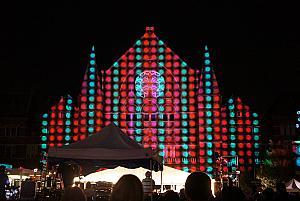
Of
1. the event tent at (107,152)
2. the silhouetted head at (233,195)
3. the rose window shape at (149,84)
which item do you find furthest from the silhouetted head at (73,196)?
the rose window shape at (149,84)

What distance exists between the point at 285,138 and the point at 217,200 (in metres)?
50.0

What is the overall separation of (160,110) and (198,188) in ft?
164

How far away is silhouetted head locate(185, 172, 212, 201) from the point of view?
13.5 ft

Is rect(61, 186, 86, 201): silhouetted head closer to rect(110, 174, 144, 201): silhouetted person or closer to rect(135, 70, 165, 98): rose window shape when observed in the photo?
rect(110, 174, 144, 201): silhouetted person

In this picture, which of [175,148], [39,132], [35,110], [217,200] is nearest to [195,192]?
[217,200]

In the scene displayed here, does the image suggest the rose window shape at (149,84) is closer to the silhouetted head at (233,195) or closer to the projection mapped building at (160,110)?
the projection mapped building at (160,110)

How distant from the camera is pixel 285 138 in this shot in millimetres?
55250

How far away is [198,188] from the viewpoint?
4.11 metres

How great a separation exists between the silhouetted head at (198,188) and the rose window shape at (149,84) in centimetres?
5025

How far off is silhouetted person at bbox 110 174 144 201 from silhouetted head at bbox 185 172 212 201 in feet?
1.66

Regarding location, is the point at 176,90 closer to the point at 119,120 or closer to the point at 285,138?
the point at 119,120

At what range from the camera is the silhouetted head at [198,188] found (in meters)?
4.11

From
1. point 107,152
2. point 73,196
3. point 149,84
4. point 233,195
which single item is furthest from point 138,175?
point 149,84

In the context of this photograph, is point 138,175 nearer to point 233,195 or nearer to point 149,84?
point 233,195
